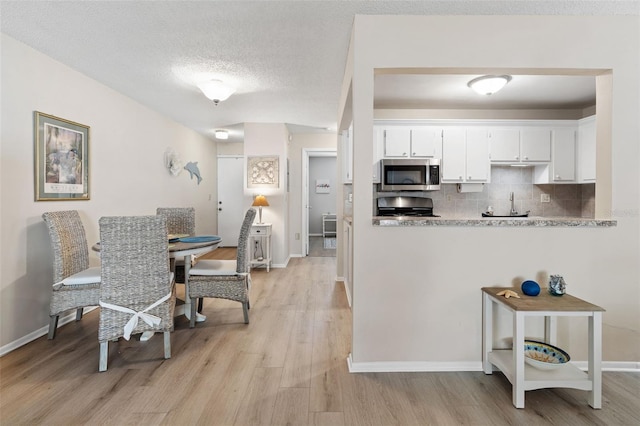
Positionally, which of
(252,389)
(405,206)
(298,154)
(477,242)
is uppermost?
(298,154)

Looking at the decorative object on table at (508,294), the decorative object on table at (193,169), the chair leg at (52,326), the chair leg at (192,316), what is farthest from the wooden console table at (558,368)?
the decorative object on table at (193,169)

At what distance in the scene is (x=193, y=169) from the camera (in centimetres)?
574

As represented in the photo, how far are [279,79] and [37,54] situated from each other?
1.96 metres

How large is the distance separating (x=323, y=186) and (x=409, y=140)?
5421 millimetres

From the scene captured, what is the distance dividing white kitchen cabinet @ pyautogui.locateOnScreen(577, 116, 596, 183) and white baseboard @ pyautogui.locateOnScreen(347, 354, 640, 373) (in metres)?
2.71

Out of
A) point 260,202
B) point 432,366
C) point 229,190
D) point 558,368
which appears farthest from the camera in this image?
point 229,190

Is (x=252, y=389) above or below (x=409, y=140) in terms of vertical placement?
below

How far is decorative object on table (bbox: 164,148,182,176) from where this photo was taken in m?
4.82

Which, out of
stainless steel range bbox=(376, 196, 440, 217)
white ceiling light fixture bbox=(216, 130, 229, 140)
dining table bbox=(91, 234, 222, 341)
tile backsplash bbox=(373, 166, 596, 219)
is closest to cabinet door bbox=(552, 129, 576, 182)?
tile backsplash bbox=(373, 166, 596, 219)

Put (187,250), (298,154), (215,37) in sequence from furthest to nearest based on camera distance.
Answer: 1. (298,154)
2. (187,250)
3. (215,37)

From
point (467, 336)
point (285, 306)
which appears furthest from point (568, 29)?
point (285, 306)

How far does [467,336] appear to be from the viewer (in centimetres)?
213

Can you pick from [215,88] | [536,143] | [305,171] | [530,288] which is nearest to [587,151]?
[536,143]

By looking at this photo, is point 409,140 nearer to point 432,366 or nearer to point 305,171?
point 305,171
